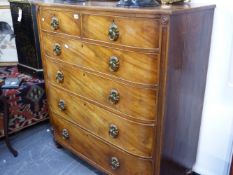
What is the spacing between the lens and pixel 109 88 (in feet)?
4.66

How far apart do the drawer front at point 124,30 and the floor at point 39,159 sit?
3.55 feet

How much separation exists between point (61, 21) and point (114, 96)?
0.60 meters

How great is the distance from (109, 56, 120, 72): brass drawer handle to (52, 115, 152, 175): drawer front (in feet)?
1.68

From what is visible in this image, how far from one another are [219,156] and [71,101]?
3.49 ft

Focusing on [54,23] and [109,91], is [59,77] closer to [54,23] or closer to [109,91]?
[54,23]

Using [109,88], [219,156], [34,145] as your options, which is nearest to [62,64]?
[109,88]

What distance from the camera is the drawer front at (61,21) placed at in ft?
4.83

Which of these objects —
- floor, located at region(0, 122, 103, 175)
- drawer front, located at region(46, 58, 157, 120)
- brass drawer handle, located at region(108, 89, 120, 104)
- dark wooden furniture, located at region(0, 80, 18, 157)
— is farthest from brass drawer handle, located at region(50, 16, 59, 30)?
floor, located at region(0, 122, 103, 175)

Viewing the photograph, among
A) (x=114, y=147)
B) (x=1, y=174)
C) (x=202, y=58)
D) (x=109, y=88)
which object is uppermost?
(x=202, y=58)

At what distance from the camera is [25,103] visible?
2275 mm

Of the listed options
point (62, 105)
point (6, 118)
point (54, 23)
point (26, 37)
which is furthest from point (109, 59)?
point (26, 37)

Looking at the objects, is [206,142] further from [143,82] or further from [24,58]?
[24,58]

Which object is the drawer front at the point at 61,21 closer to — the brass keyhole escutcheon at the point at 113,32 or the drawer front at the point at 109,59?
the drawer front at the point at 109,59

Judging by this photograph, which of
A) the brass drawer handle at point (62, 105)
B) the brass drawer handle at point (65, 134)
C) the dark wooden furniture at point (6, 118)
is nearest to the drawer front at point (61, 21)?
the brass drawer handle at point (62, 105)
